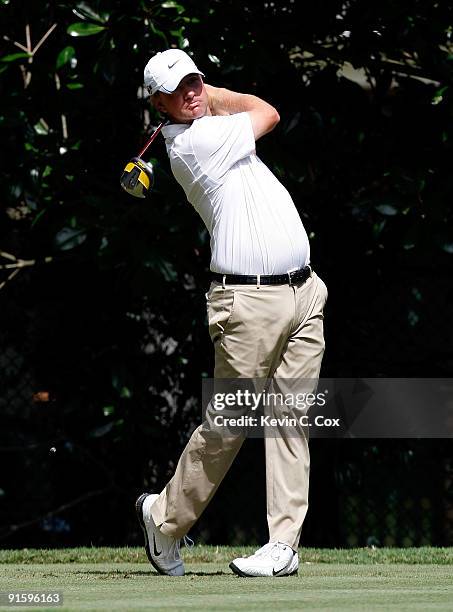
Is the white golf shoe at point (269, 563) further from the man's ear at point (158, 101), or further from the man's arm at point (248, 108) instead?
the man's ear at point (158, 101)

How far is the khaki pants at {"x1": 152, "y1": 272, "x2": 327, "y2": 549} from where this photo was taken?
4.85 m

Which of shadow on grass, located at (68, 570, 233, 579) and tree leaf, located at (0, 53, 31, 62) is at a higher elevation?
tree leaf, located at (0, 53, 31, 62)

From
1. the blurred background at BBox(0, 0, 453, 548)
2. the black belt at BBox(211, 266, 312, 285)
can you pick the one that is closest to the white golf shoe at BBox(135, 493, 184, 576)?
the black belt at BBox(211, 266, 312, 285)

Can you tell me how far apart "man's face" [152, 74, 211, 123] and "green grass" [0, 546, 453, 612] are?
5.38 feet

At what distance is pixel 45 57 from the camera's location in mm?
6832

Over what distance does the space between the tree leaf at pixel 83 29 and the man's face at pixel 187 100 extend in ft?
4.58

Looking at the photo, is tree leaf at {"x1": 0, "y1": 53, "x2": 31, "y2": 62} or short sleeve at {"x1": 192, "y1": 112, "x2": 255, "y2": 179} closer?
short sleeve at {"x1": 192, "y1": 112, "x2": 255, "y2": 179}

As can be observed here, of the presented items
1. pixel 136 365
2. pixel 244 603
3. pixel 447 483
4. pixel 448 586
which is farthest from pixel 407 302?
pixel 244 603

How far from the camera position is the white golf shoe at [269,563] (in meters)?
4.73

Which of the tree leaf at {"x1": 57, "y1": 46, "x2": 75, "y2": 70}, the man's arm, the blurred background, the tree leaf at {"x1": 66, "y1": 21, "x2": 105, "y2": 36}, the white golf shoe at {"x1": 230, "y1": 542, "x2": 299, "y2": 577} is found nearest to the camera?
the white golf shoe at {"x1": 230, "y1": 542, "x2": 299, "y2": 577}

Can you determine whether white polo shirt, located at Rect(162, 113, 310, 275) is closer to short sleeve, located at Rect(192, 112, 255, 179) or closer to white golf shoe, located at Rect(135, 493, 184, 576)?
short sleeve, located at Rect(192, 112, 255, 179)

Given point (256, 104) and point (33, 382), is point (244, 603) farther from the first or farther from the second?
point (33, 382)

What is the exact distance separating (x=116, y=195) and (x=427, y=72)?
64.6 inches

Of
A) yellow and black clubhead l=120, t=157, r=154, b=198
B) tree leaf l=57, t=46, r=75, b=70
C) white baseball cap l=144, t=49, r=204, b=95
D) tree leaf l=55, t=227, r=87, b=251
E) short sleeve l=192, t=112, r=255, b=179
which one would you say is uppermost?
white baseball cap l=144, t=49, r=204, b=95
